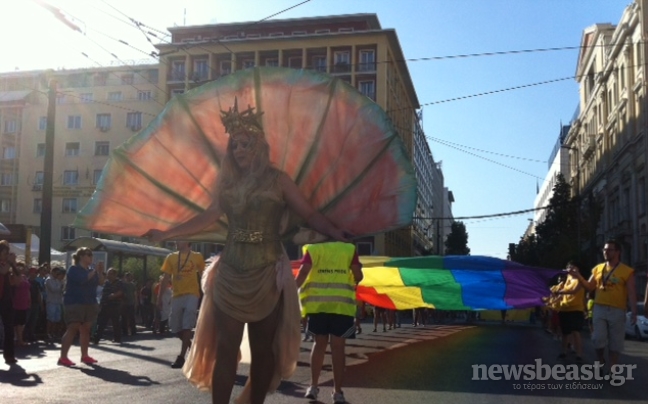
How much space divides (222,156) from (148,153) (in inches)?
17.5

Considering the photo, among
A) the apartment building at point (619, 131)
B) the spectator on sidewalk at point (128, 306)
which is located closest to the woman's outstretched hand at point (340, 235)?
the spectator on sidewalk at point (128, 306)

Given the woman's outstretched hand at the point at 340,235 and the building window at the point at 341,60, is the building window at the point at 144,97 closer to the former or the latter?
the building window at the point at 341,60

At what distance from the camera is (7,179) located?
70.1 metres

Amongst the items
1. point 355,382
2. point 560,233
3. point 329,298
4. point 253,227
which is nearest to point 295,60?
point 560,233

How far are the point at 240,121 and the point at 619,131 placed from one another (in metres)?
53.1

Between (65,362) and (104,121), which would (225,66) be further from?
(65,362)

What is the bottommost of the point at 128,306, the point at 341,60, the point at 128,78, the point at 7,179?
the point at 128,306

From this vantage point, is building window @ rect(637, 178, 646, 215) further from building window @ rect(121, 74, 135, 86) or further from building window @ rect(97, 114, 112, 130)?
building window @ rect(121, 74, 135, 86)

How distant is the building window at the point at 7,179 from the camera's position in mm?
69750

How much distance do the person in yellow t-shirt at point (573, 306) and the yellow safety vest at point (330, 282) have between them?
5263 millimetres

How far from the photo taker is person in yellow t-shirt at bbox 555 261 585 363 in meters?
11.9

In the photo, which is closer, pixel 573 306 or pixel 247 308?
pixel 247 308

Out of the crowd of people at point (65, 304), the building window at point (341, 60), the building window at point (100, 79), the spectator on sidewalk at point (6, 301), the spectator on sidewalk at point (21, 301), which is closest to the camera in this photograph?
the spectator on sidewalk at point (6, 301)

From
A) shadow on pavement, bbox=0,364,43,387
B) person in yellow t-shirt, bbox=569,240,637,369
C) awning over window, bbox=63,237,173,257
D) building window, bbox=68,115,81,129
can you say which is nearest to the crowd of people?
shadow on pavement, bbox=0,364,43,387
